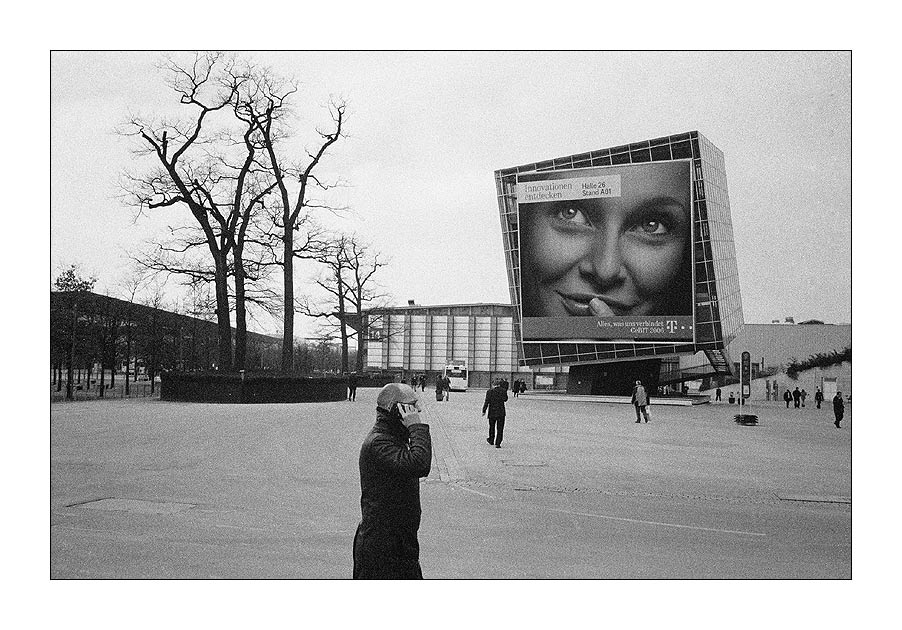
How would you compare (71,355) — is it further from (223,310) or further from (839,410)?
(839,410)

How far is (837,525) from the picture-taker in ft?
30.3

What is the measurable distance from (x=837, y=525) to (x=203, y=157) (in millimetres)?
16449

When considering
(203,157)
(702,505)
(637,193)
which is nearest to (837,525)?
(702,505)

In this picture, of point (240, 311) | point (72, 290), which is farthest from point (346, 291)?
point (72, 290)

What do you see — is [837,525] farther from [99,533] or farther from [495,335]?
[495,335]

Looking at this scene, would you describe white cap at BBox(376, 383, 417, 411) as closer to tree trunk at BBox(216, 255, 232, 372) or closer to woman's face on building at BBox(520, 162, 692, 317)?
tree trunk at BBox(216, 255, 232, 372)

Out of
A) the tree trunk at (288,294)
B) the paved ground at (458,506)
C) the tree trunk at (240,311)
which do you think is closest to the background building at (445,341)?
the tree trunk at (288,294)

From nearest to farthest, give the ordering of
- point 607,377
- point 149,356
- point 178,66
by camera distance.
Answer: point 178,66, point 149,356, point 607,377

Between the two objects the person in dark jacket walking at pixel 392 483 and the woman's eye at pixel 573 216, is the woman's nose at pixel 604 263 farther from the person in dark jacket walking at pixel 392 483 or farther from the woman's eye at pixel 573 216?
the person in dark jacket walking at pixel 392 483

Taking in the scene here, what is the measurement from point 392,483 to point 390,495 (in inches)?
3.1

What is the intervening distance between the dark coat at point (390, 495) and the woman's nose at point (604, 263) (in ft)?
115

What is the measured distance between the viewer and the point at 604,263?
39.9 m

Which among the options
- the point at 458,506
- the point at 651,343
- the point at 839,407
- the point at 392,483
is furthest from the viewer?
the point at 651,343
